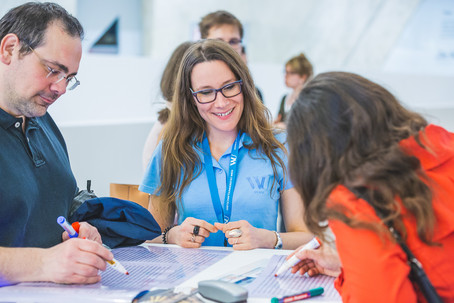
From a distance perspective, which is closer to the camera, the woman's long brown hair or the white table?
the woman's long brown hair

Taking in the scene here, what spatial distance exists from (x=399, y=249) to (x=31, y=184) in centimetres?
127

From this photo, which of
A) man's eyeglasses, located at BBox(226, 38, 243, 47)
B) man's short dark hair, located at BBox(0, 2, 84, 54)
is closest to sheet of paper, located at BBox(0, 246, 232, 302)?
man's short dark hair, located at BBox(0, 2, 84, 54)

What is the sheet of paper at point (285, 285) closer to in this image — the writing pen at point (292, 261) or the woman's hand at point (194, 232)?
the writing pen at point (292, 261)

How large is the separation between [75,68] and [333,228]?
1173 mm

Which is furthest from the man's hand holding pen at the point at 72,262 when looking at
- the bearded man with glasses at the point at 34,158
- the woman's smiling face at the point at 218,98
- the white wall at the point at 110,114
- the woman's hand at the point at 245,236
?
the white wall at the point at 110,114

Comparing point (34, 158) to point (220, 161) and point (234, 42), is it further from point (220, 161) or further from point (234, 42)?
point (234, 42)

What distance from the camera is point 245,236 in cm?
201

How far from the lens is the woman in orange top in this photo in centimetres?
119

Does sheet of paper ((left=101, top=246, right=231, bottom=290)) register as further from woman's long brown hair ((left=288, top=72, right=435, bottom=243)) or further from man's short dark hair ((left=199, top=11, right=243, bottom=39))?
man's short dark hair ((left=199, top=11, right=243, bottom=39))

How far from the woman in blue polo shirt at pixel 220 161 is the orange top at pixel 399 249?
0.93 metres

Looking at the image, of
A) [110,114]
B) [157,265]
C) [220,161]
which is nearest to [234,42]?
[220,161]

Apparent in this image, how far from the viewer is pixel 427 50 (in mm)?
9016

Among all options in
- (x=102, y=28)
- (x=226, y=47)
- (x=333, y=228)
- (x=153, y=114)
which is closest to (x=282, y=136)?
(x=226, y=47)

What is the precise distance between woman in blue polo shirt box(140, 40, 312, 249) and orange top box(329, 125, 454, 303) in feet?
3.07
